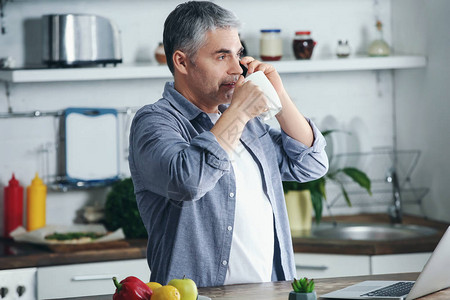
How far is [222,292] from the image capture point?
5.61 ft

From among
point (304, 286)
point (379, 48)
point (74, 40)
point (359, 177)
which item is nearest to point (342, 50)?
point (379, 48)

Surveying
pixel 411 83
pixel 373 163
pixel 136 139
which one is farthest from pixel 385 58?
pixel 136 139

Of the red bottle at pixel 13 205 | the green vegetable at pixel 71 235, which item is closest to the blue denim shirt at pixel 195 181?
the green vegetable at pixel 71 235

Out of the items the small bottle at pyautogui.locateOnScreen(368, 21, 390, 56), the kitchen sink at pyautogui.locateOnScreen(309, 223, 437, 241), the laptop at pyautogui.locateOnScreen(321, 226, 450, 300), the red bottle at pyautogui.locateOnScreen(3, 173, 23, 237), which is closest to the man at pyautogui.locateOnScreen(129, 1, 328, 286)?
the laptop at pyautogui.locateOnScreen(321, 226, 450, 300)

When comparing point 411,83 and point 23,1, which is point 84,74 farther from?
point 411,83

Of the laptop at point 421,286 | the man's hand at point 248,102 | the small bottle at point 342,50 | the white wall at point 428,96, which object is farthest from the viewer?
the small bottle at point 342,50

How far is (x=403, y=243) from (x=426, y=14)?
1118 mm

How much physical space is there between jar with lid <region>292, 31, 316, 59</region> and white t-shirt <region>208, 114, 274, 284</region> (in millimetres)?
1508

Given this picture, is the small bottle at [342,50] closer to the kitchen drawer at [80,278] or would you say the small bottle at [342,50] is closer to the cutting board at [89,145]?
the cutting board at [89,145]

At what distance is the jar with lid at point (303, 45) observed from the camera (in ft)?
10.9

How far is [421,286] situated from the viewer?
5.25 ft

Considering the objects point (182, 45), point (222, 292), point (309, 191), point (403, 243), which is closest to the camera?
point (222, 292)

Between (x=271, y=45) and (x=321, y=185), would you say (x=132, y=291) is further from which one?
(x=271, y=45)

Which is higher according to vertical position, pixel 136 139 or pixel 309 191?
pixel 136 139
